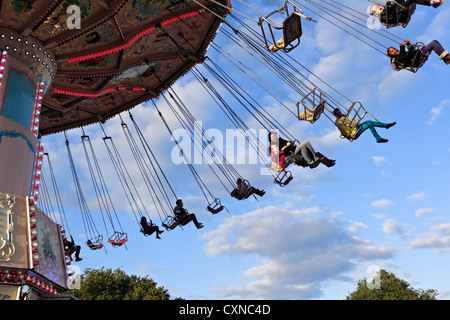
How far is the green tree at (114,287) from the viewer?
3931 cm

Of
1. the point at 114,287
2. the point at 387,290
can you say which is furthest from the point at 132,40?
the point at 387,290

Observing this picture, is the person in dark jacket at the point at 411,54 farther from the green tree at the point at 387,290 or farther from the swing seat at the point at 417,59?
the green tree at the point at 387,290

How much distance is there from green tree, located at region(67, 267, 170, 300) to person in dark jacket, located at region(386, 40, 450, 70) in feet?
104

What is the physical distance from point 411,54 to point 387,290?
41.2 metres

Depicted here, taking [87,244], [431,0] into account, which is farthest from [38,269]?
[431,0]

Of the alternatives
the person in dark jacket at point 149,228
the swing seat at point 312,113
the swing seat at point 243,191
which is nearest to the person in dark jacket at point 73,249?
the person in dark jacket at point 149,228

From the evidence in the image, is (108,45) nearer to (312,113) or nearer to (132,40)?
(132,40)

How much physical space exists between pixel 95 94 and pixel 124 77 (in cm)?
128

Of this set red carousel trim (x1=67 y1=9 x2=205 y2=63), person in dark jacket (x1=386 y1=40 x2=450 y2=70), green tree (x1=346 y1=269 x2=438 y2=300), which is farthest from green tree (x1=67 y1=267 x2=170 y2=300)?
person in dark jacket (x1=386 y1=40 x2=450 y2=70)

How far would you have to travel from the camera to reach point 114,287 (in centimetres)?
4016

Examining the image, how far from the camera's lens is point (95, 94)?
58.7 ft

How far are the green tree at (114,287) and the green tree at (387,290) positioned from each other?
20744 mm
